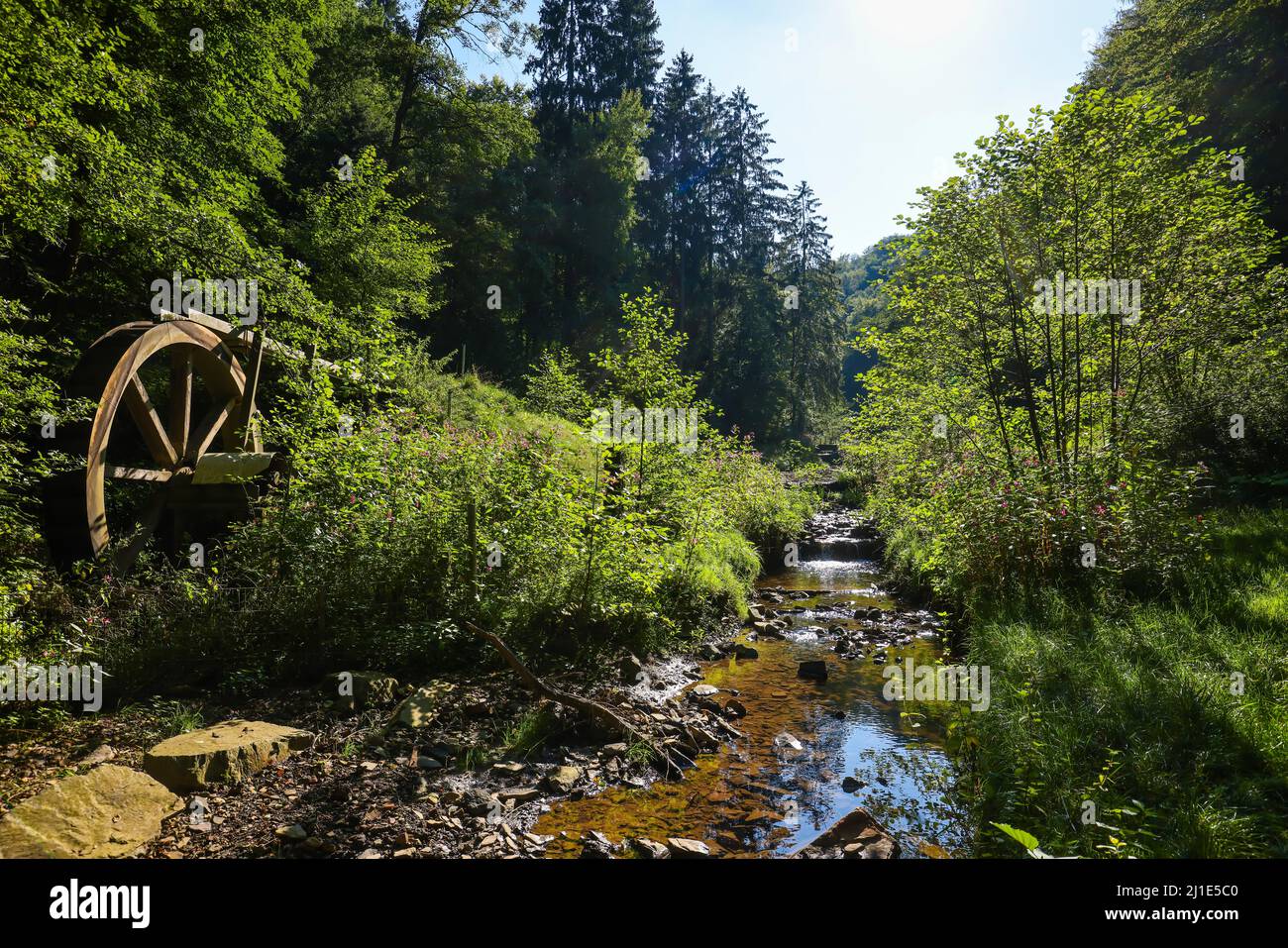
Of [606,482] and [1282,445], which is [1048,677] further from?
[1282,445]

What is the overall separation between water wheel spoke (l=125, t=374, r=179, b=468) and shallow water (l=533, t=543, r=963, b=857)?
715 cm

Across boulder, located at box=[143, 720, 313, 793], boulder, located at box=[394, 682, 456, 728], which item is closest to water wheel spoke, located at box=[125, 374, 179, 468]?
boulder, located at box=[143, 720, 313, 793]

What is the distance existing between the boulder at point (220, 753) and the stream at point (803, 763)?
1893 millimetres

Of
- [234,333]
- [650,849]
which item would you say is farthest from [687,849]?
[234,333]

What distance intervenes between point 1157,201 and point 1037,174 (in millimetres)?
1506

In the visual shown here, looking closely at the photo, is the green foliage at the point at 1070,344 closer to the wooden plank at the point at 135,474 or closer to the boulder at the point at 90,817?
the boulder at the point at 90,817

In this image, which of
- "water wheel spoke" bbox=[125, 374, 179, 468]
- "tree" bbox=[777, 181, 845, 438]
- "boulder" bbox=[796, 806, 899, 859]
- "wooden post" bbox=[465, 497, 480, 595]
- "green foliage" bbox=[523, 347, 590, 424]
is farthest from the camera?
"tree" bbox=[777, 181, 845, 438]

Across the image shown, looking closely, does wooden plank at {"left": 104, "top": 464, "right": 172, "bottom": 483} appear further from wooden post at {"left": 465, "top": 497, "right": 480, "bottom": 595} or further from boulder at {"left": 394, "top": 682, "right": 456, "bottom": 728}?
boulder at {"left": 394, "top": 682, "right": 456, "bottom": 728}

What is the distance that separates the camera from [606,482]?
708cm

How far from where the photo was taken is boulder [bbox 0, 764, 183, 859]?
2.73 meters

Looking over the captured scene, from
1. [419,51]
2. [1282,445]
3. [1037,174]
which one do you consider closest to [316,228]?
[419,51]

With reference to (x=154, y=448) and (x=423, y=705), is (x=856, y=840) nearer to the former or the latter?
(x=423, y=705)

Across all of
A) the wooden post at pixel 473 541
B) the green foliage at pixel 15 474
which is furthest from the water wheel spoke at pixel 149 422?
the wooden post at pixel 473 541

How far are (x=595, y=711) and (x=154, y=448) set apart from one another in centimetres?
721
